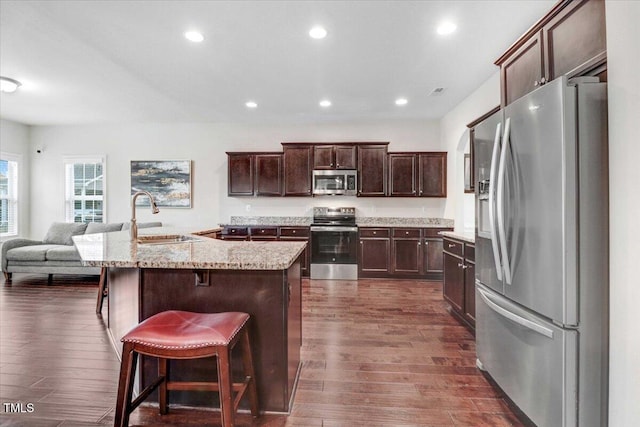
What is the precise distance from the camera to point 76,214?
6.32 meters

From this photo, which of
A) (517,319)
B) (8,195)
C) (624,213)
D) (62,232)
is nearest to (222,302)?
(517,319)

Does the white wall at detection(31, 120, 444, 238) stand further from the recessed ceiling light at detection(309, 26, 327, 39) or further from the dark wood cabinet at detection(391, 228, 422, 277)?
the recessed ceiling light at detection(309, 26, 327, 39)

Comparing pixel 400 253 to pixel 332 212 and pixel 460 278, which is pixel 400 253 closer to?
pixel 332 212

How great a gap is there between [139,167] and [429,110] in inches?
211

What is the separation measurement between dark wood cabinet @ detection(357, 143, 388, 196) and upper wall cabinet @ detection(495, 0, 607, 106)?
2.99 m

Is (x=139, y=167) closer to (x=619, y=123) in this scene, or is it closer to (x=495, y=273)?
(x=495, y=273)

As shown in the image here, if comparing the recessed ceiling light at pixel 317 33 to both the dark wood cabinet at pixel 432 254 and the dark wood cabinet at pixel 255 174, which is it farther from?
the dark wood cabinet at pixel 432 254

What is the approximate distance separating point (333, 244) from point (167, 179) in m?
3.43

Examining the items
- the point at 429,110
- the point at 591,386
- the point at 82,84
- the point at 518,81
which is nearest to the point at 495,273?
the point at 591,386

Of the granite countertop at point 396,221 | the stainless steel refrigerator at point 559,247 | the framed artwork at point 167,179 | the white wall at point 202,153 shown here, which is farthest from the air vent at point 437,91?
the framed artwork at point 167,179

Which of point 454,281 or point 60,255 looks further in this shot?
point 60,255

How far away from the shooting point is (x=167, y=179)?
6.08 m

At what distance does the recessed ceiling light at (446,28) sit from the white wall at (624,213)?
1478 mm

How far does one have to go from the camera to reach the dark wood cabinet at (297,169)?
552 centimetres
